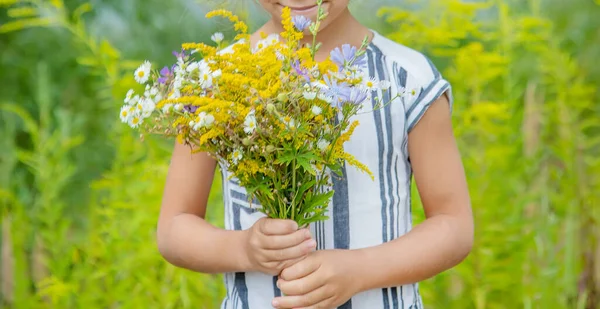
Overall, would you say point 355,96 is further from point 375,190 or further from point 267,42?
point 375,190

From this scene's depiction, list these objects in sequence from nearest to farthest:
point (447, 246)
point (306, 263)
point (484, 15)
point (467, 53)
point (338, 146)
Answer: point (338, 146)
point (306, 263)
point (447, 246)
point (467, 53)
point (484, 15)

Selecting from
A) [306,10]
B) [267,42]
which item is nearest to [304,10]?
[306,10]

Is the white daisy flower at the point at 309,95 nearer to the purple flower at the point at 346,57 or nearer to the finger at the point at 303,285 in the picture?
the purple flower at the point at 346,57

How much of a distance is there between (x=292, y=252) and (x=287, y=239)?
0.12ft

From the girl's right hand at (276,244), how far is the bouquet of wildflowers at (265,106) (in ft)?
0.26

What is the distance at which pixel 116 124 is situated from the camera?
2.65 meters

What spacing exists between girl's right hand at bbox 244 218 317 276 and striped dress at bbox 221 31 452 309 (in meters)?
0.15

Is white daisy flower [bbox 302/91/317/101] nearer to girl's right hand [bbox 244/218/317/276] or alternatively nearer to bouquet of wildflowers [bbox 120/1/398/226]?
bouquet of wildflowers [bbox 120/1/398/226]

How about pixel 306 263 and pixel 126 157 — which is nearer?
pixel 306 263

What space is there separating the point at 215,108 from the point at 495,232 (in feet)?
4.94

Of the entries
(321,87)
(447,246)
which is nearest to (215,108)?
(321,87)

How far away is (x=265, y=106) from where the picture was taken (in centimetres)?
129

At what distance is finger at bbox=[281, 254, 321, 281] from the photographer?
1.52 m

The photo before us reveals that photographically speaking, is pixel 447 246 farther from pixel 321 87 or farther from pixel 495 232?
pixel 495 232
